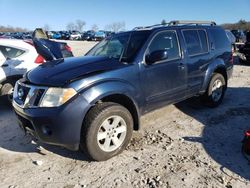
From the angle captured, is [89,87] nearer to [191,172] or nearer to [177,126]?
[191,172]

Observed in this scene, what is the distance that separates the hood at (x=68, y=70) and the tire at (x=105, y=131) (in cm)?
50

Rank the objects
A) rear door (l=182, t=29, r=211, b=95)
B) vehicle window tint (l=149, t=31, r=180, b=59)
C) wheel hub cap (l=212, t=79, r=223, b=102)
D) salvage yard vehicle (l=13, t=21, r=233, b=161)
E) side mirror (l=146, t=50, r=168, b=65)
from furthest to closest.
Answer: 1. wheel hub cap (l=212, t=79, r=223, b=102)
2. rear door (l=182, t=29, r=211, b=95)
3. vehicle window tint (l=149, t=31, r=180, b=59)
4. side mirror (l=146, t=50, r=168, b=65)
5. salvage yard vehicle (l=13, t=21, r=233, b=161)

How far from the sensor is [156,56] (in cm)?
421

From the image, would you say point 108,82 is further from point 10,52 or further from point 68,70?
point 10,52

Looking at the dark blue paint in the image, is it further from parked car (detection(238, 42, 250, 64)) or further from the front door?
parked car (detection(238, 42, 250, 64))

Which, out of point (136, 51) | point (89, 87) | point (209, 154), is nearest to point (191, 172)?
point (209, 154)

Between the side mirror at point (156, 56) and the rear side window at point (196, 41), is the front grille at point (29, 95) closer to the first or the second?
the side mirror at point (156, 56)

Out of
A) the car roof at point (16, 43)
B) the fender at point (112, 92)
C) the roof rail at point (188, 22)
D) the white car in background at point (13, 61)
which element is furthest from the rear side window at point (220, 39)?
the car roof at point (16, 43)

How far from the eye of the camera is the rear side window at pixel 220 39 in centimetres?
596

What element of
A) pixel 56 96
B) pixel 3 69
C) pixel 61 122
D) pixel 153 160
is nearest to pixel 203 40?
pixel 153 160

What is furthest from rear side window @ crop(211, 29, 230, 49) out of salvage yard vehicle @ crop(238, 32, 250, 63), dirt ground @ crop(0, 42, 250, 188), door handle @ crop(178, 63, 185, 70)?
salvage yard vehicle @ crop(238, 32, 250, 63)

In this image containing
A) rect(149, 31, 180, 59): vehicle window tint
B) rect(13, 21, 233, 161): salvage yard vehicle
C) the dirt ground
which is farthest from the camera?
rect(149, 31, 180, 59): vehicle window tint

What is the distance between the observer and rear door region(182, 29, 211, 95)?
515cm

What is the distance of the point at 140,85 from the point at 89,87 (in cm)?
96
